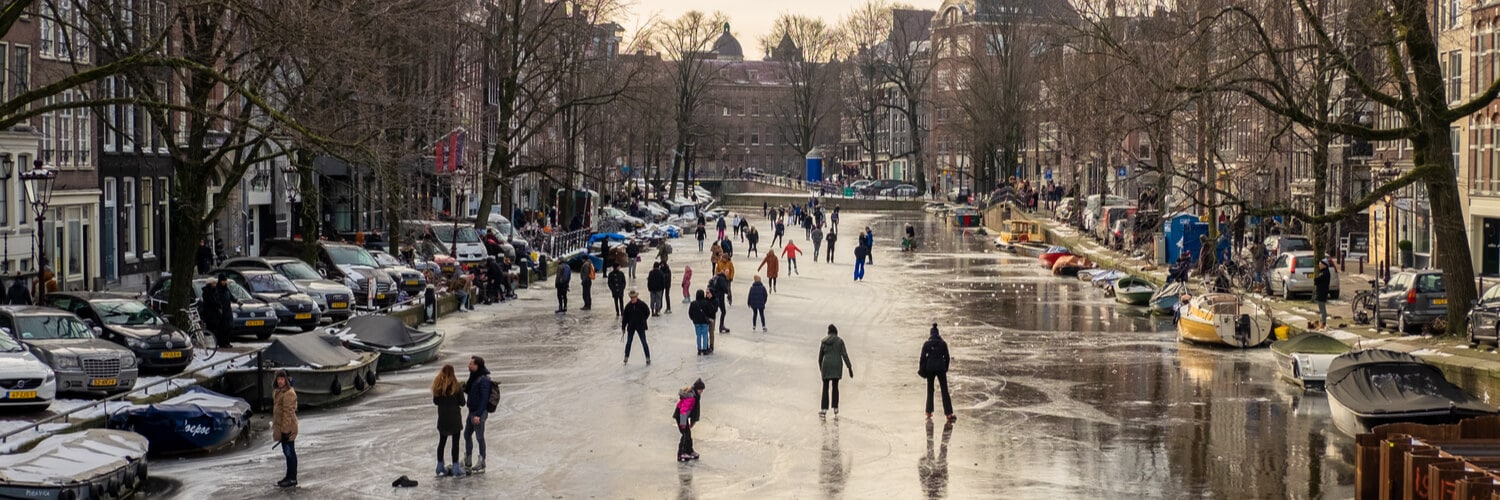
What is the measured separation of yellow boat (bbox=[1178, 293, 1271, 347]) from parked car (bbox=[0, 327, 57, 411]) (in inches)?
953

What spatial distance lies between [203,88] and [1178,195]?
67188mm

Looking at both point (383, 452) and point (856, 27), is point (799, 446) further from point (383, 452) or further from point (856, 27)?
point (856, 27)

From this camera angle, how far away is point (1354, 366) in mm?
26516

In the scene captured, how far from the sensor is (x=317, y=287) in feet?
134

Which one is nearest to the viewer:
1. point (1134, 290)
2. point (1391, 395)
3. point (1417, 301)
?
point (1391, 395)

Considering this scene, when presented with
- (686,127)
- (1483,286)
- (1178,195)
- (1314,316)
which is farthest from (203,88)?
(686,127)

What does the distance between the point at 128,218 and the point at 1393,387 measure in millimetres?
36078

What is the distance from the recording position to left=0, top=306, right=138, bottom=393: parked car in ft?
87.0

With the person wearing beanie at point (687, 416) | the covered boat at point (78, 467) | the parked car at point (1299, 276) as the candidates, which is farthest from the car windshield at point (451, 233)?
the covered boat at point (78, 467)

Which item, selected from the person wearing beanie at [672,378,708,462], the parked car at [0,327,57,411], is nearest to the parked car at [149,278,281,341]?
the parked car at [0,327,57,411]

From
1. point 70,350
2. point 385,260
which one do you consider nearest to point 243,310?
point 70,350

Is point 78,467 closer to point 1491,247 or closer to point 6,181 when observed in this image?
point 6,181

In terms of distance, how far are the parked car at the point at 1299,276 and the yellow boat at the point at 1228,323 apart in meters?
8.21

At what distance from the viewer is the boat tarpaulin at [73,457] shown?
19.8 m
